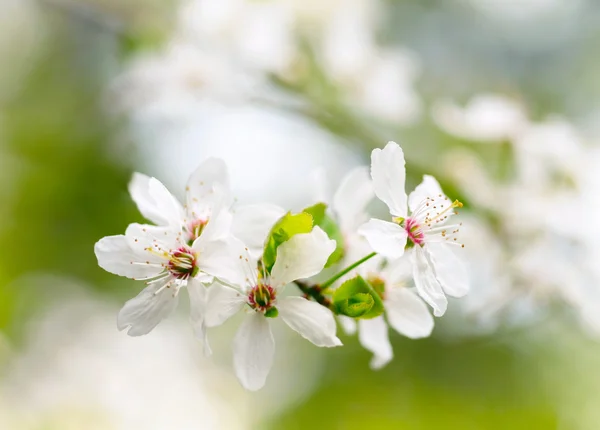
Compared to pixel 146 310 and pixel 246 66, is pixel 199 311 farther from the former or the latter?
pixel 246 66

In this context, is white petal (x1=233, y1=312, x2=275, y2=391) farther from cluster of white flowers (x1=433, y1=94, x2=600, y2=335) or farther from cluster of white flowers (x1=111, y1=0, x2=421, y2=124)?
cluster of white flowers (x1=111, y1=0, x2=421, y2=124)

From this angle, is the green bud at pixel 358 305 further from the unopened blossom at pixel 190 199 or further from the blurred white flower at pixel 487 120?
Answer: the blurred white flower at pixel 487 120

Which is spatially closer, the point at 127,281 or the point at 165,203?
the point at 165,203

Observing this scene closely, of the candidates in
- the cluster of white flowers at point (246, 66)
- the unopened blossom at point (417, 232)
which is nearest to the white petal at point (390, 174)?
the unopened blossom at point (417, 232)

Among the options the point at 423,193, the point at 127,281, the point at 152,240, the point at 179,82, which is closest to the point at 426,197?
the point at 423,193

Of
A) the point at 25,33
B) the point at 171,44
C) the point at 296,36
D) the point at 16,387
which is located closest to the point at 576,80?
the point at 296,36

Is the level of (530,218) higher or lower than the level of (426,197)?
lower

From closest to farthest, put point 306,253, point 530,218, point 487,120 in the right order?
point 306,253 < point 530,218 < point 487,120
